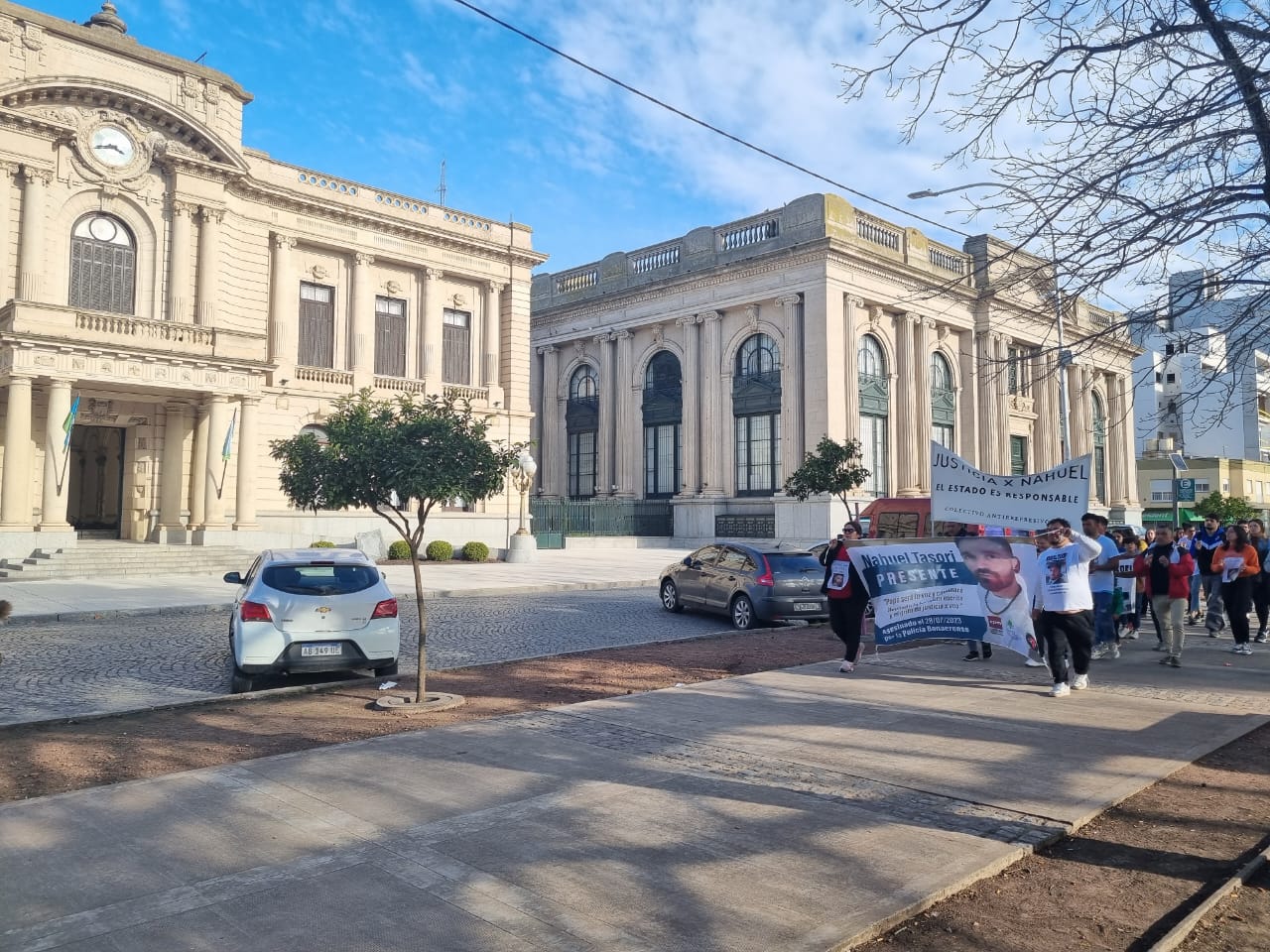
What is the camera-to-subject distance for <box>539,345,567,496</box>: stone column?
5034 centimetres

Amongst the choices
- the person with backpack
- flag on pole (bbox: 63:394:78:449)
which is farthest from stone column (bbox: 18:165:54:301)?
the person with backpack

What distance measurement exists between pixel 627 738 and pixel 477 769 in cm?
140

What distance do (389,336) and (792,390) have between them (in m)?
16.4

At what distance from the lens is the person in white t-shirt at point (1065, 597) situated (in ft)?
30.0

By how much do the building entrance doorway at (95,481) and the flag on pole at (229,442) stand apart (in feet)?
12.5

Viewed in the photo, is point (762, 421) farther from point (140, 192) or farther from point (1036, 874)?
point (1036, 874)

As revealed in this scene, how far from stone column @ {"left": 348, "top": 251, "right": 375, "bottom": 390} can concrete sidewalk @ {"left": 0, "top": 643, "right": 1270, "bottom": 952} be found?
88.8 ft

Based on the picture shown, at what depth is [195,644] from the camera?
13344 millimetres

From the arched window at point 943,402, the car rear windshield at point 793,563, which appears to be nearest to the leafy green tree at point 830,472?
the arched window at point 943,402

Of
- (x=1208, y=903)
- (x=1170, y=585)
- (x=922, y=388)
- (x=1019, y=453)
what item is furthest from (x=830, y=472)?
(x=1208, y=903)

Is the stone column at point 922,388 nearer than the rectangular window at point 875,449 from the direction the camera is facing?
No

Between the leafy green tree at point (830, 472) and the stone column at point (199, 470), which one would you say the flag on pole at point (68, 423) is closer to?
the stone column at point (199, 470)

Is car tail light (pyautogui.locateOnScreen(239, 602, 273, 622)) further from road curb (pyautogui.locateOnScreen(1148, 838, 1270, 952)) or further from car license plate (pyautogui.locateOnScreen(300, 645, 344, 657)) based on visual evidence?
road curb (pyautogui.locateOnScreen(1148, 838, 1270, 952))

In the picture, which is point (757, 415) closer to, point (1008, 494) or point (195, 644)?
point (1008, 494)
